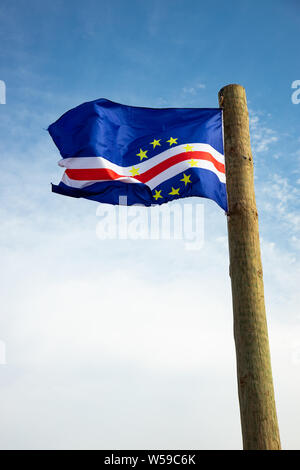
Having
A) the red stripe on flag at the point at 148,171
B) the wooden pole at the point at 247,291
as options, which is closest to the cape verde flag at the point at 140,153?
the red stripe on flag at the point at 148,171

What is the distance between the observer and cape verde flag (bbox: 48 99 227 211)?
6.09m

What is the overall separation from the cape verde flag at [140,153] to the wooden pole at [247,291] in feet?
1.27

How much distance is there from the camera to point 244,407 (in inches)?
174

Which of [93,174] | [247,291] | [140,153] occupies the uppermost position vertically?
[140,153]

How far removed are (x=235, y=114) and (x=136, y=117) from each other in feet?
4.97

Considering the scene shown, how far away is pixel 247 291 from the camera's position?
482cm

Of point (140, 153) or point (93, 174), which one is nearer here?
point (93, 174)

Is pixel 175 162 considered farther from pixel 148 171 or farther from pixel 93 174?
pixel 93 174

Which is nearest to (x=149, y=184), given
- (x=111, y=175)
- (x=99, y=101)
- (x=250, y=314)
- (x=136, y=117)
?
(x=111, y=175)

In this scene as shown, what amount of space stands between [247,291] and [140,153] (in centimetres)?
275

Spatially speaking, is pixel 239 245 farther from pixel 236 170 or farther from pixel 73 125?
pixel 73 125

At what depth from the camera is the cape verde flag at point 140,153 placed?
6086 mm

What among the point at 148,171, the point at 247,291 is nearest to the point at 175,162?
the point at 148,171

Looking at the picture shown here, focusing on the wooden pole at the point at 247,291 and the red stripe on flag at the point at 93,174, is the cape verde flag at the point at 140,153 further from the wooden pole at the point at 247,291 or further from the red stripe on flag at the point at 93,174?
the wooden pole at the point at 247,291
